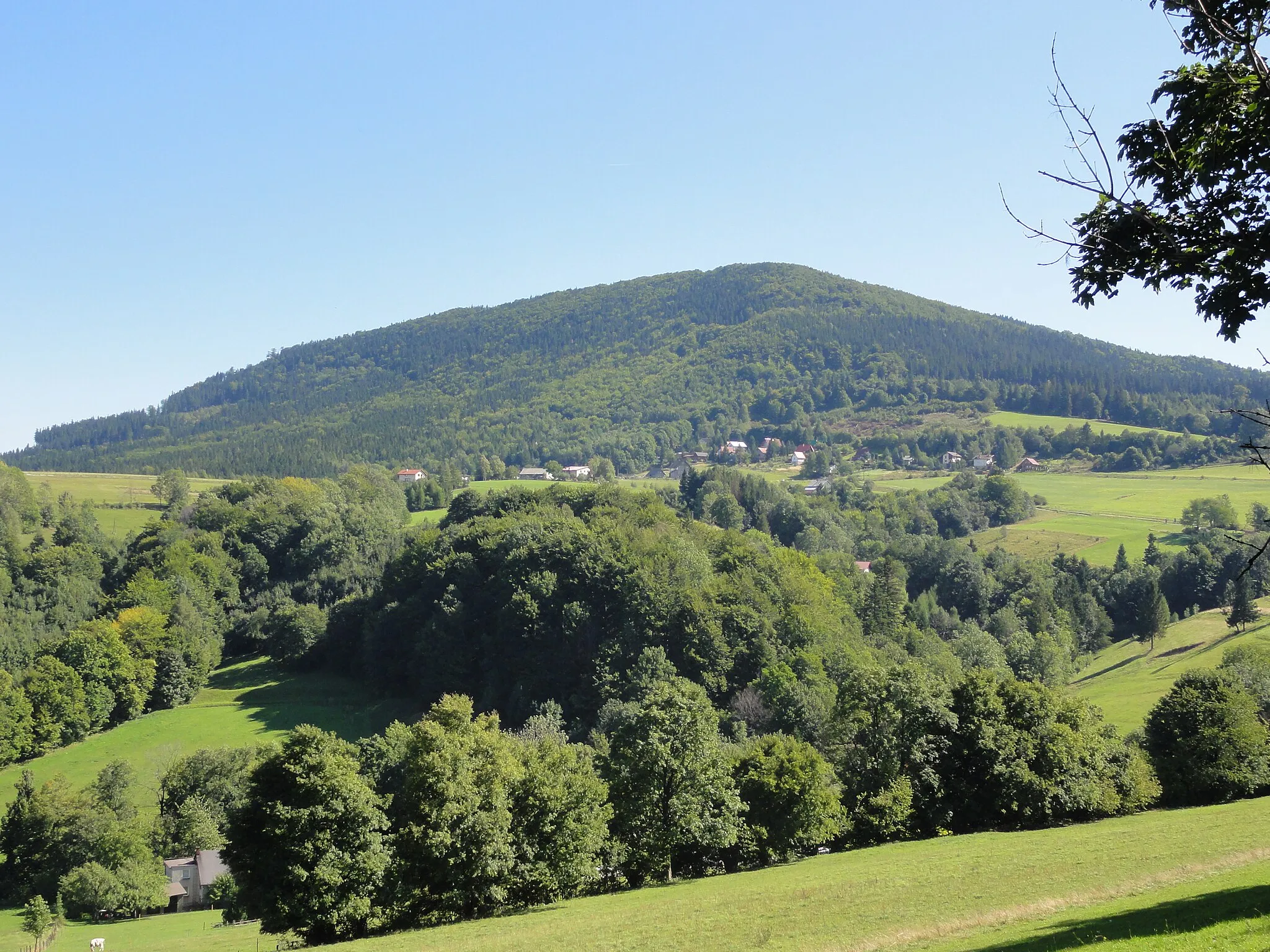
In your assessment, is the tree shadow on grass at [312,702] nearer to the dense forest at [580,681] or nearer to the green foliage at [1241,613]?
the dense forest at [580,681]

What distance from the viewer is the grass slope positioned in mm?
59344

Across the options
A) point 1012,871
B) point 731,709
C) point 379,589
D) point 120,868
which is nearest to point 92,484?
point 379,589

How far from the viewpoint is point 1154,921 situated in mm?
15469

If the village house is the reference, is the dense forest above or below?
above

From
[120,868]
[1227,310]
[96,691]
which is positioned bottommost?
[120,868]

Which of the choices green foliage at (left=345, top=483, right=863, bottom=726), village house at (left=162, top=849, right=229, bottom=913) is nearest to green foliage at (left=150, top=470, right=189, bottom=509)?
green foliage at (left=345, top=483, right=863, bottom=726)

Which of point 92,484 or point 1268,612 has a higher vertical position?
point 92,484

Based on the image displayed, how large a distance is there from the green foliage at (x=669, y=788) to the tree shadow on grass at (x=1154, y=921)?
62.1 ft

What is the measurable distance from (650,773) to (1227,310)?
1125 inches

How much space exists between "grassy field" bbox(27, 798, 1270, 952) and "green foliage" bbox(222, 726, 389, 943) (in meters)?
1.89

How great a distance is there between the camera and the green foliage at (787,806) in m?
36.3

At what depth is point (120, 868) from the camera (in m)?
50.0

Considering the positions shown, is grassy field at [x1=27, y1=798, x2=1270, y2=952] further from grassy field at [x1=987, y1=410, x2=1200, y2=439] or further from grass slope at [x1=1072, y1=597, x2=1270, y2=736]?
grassy field at [x1=987, y1=410, x2=1200, y2=439]

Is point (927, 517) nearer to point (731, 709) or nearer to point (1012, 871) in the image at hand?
point (731, 709)
